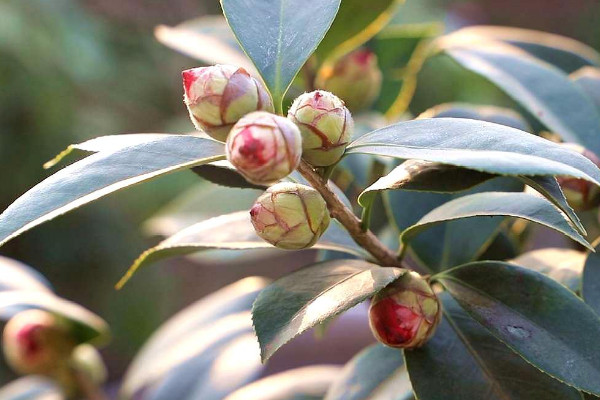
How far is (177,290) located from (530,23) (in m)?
2.89

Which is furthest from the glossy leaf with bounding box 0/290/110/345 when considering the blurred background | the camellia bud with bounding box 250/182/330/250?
the blurred background

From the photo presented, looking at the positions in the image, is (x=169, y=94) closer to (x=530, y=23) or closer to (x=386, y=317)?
(x=530, y=23)

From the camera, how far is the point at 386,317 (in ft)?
1.68

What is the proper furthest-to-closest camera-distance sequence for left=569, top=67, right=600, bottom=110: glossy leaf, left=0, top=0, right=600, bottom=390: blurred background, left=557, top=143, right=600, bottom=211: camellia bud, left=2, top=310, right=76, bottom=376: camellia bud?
left=0, top=0, right=600, bottom=390: blurred background → left=2, top=310, right=76, bottom=376: camellia bud → left=569, top=67, right=600, bottom=110: glossy leaf → left=557, top=143, right=600, bottom=211: camellia bud

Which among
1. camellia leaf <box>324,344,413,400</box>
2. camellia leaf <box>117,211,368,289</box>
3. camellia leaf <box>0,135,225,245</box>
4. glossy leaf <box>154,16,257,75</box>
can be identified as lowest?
camellia leaf <box>324,344,413,400</box>

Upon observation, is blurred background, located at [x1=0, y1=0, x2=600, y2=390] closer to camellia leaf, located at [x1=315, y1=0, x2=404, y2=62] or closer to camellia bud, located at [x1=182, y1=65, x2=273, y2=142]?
camellia leaf, located at [x1=315, y1=0, x2=404, y2=62]

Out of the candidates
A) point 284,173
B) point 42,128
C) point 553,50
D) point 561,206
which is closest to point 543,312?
point 561,206

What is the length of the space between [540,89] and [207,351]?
0.56 meters

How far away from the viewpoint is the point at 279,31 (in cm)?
52

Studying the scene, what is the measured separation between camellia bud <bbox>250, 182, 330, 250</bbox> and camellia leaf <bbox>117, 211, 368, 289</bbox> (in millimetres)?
88

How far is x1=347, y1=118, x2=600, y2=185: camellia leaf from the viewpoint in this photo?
0.38 m

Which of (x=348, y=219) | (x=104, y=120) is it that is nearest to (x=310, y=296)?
(x=348, y=219)

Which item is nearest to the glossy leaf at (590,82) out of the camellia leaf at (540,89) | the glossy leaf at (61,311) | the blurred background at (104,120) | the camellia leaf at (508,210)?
the camellia leaf at (540,89)

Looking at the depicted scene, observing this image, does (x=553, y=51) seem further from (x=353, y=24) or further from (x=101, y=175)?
(x=101, y=175)
